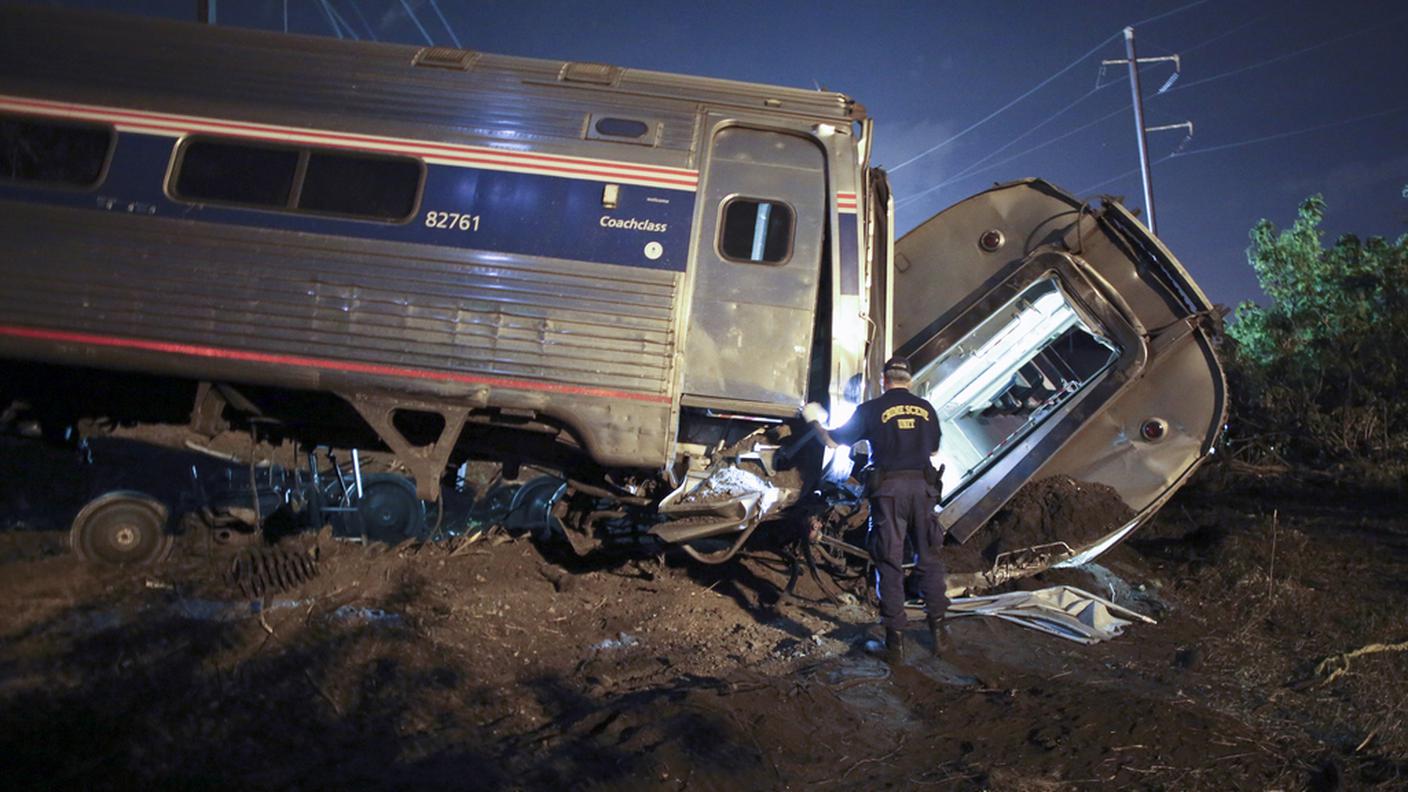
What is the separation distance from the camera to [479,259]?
5.45 m

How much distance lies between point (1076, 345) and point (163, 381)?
22.7ft

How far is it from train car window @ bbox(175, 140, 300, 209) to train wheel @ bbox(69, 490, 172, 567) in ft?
6.94

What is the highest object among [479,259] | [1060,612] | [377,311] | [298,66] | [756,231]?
[298,66]

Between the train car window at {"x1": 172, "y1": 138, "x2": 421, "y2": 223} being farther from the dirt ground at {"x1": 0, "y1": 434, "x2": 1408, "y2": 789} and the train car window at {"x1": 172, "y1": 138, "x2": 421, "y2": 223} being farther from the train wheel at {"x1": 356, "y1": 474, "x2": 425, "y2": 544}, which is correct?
the train wheel at {"x1": 356, "y1": 474, "x2": 425, "y2": 544}

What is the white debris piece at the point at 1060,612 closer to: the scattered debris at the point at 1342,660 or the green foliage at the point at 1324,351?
the scattered debris at the point at 1342,660

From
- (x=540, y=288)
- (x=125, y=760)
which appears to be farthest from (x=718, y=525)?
(x=125, y=760)

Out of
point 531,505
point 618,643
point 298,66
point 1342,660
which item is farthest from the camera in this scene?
point 531,505

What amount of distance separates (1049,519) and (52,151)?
7.19 metres

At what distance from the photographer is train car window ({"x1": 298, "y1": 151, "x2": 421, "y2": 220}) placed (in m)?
5.55

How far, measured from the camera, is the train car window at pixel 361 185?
5.55 metres

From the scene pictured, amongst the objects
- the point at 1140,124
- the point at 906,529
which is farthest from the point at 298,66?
the point at 1140,124

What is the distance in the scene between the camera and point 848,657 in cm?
508

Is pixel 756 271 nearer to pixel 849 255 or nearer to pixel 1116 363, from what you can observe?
pixel 849 255

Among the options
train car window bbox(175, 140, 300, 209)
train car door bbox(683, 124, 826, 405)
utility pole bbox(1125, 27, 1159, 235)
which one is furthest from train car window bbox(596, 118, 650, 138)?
utility pole bbox(1125, 27, 1159, 235)
